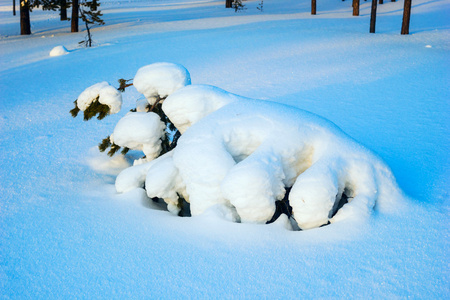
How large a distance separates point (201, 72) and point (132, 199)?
589 cm

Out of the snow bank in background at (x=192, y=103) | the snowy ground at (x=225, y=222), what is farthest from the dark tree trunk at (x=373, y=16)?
the snow bank in background at (x=192, y=103)

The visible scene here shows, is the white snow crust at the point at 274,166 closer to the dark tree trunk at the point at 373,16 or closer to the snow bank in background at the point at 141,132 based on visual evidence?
the snow bank in background at the point at 141,132

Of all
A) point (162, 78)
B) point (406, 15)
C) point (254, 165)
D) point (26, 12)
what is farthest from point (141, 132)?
point (26, 12)

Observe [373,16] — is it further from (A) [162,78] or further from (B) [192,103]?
(B) [192,103]

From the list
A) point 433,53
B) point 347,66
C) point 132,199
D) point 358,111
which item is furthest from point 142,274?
point 433,53

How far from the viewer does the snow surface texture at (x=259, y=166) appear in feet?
8.80

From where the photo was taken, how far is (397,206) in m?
2.92

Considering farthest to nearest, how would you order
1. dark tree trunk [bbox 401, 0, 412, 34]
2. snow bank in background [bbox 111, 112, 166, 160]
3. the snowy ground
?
dark tree trunk [bbox 401, 0, 412, 34]
snow bank in background [bbox 111, 112, 166, 160]
the snowy ground

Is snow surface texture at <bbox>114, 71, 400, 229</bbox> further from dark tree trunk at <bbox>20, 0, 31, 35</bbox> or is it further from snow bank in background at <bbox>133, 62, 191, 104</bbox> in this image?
dark tree trunk at <bbox>20, 0, 31, 35</bbox>

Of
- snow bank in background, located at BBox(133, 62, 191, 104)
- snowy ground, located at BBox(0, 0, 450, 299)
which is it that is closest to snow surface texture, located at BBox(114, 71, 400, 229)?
snowy ground, located at BBox(0, 0, 450, 299)

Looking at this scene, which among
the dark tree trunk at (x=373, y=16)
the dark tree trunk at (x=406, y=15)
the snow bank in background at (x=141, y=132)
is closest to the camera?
the snow bank in background at (x=141, y=132)

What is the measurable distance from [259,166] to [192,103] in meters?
0.95

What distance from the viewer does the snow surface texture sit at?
106 inches

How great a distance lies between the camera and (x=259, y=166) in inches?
107
